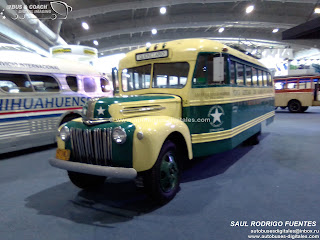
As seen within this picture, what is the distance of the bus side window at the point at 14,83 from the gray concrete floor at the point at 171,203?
189cm

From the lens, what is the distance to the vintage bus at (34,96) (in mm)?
5371

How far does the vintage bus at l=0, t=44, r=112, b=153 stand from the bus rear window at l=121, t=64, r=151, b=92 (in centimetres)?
277

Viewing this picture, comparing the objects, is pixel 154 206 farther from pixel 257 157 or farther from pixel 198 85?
pixel 257 157

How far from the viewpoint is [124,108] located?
10.4ft

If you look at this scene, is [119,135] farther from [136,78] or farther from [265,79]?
[265,79]

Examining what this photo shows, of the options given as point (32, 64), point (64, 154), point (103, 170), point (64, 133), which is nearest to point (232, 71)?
point (103, 170)

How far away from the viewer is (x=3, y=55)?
5496 mm

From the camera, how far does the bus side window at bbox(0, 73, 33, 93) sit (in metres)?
5.34

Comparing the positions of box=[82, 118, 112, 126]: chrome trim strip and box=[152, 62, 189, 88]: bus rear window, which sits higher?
box=[152, 62, 189, 88]: bus rear window

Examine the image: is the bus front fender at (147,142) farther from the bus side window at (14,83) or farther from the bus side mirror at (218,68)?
the bus side window at (14,83)

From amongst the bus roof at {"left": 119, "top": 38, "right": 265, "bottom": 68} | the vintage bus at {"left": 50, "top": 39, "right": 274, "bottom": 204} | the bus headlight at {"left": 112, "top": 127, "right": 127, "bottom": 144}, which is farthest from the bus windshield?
the bus headlight at {"left": 112, "top": 127, "right": 127, "bottom": 144}

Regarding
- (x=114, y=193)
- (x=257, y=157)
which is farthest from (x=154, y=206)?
(x=257, y=157)

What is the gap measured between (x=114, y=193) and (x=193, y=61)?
2395mm

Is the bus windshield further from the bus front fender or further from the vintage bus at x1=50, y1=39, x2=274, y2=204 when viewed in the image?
the bus front fender
